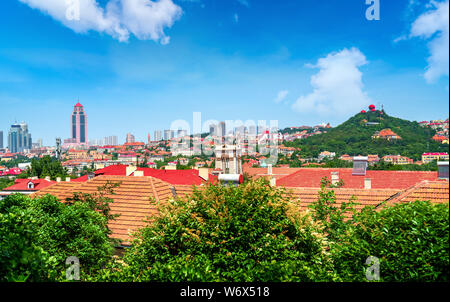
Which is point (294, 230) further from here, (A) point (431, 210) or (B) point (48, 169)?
(B) point (48, 169)

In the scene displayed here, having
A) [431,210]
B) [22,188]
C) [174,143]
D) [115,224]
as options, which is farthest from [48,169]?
[431,210]

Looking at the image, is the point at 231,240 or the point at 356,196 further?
the point at 356,196

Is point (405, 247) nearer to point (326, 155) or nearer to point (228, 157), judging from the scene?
point (228, 157)

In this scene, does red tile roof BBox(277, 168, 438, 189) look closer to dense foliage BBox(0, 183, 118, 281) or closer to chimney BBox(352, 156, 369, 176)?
chimney BBox(352, 156, 369, 176)

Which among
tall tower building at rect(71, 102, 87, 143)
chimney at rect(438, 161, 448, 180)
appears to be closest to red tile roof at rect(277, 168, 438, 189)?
chimney at rect(438, 161, 448, 180)

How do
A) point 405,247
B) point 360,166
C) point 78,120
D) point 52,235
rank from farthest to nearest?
point 78,120 < point 360,166 < point 52,235 < point 405,247

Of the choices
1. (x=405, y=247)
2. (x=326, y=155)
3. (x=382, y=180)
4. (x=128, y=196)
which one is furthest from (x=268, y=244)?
(x=326, y=155)

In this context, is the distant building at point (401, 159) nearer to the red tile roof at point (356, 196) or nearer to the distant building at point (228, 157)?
the red tile roof at point (356, 196)

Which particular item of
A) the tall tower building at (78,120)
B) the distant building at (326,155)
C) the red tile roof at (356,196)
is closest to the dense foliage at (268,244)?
the red tile roof at (356,196)

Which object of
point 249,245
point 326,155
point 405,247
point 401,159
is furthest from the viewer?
point 326,155
